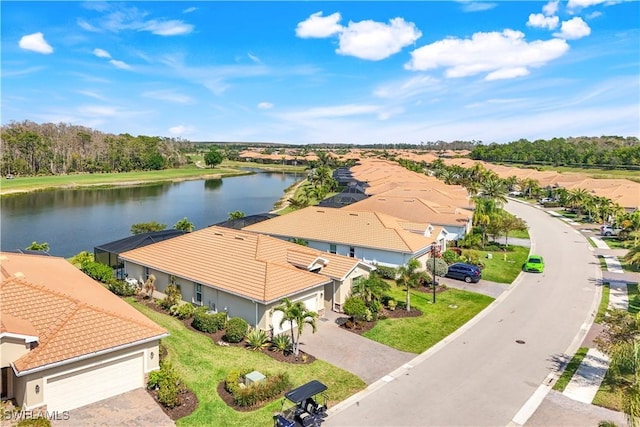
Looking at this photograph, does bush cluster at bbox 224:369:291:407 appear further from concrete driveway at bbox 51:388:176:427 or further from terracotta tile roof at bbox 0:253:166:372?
terracotta tile roof at bbox 0:253:166:372

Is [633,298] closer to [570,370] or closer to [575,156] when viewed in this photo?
[570,370]

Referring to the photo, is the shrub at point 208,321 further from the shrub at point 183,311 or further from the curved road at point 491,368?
the curved road at point 491,368

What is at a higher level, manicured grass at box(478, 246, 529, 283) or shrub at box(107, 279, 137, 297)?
manicured grass at box(478, 246, 529, 283)

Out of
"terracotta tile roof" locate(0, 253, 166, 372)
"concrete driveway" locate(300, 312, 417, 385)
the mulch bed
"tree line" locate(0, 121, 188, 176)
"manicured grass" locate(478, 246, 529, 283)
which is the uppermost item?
"tree line" locate(0, 121, 188, 176)

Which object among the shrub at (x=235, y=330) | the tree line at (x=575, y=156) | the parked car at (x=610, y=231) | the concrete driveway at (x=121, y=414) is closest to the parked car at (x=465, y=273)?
the shrub at (x=235, y=330)

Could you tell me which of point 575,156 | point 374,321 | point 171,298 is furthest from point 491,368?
point 575,156

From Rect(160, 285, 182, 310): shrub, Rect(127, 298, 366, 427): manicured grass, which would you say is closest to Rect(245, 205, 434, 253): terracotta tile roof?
Rect(160, 285, 182, 310): shrub

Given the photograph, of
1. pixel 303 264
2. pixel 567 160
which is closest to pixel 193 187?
pixel 303 264
